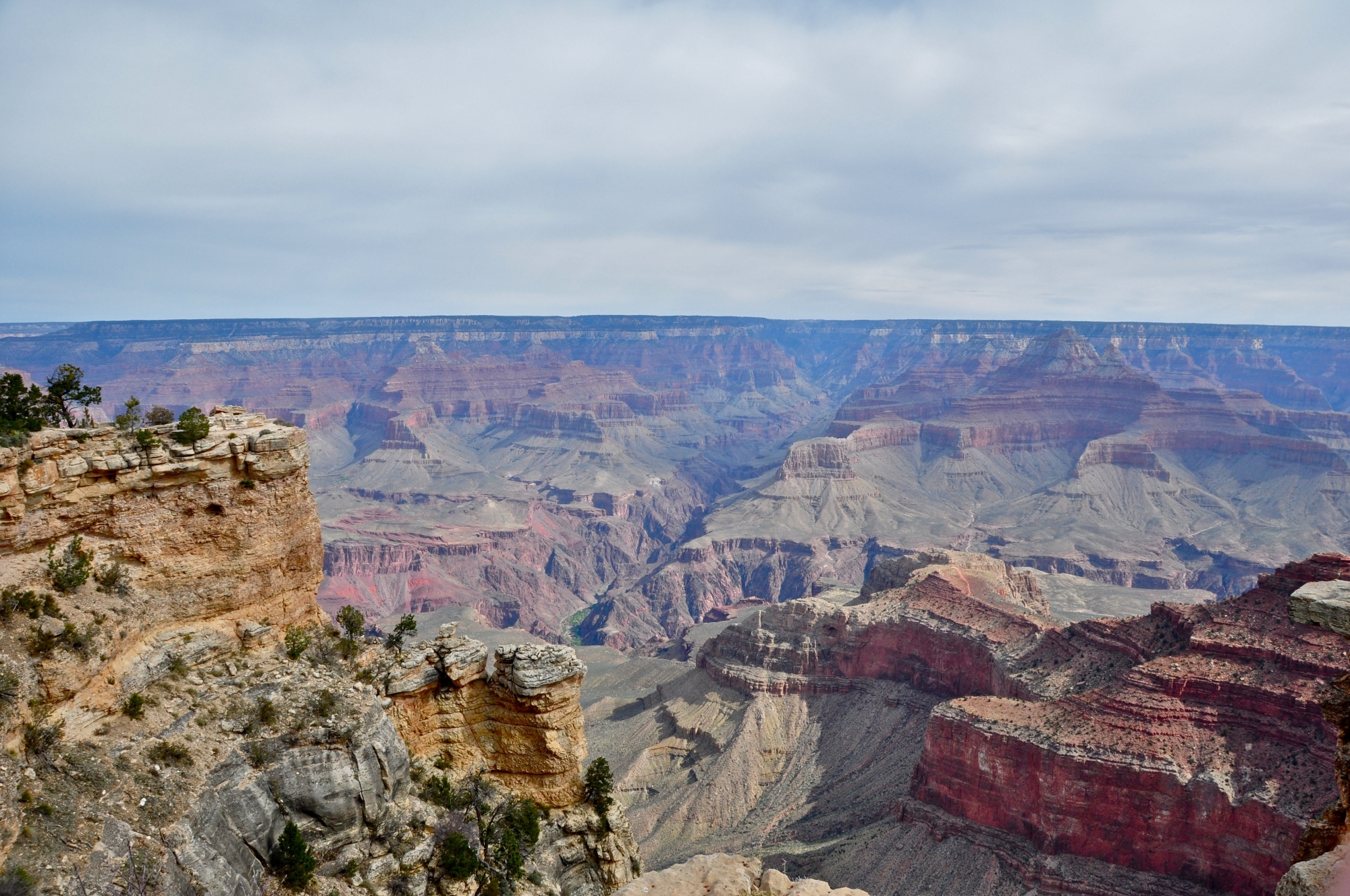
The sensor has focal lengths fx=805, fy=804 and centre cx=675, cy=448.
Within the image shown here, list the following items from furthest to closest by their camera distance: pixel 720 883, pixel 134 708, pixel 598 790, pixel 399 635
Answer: pixel 399 635, pixel 720 883, pixel 598 790, pixel 134 708

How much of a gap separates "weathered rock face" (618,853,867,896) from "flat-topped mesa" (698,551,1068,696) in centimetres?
3530

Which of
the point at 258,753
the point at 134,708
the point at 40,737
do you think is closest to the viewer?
the point at 40,737

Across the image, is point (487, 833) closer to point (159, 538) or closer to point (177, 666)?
point (177, 666)

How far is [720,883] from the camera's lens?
33250 millimetres

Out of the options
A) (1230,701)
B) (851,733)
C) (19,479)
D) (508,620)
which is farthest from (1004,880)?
(508,620)

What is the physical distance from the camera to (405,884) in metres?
25.2

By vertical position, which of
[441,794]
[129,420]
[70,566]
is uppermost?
[129,420]

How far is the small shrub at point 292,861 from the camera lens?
72.9ft

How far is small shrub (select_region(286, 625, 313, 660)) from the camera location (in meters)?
27.2

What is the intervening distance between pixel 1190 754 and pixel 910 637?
101ft

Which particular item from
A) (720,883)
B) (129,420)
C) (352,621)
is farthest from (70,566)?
(720,883)

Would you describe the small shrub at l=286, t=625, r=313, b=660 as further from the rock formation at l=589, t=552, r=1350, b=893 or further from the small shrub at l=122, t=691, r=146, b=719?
the rock formation at l=589, t=552, r=1350, b=893

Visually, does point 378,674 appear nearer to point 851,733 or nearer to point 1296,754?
point 1296,754

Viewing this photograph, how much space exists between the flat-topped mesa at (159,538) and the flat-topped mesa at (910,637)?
55836mm
